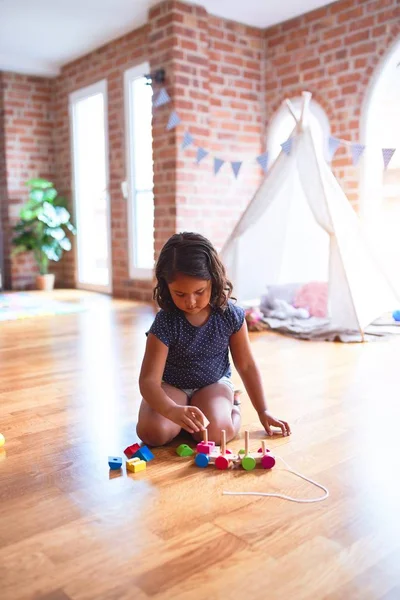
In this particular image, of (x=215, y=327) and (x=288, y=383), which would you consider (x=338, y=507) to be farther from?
(x=288, y=383)

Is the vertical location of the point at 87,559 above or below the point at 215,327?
below

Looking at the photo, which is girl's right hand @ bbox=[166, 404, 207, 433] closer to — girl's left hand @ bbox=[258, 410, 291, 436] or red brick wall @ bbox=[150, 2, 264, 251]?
girl's left hand @ bbox=[258, 410, 291, 436]

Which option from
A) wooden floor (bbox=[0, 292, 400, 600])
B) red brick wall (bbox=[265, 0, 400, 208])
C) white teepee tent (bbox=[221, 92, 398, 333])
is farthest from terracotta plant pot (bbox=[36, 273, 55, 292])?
wooden floor (bbox=[0, 292, 400, 600])

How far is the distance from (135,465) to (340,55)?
3883 mm

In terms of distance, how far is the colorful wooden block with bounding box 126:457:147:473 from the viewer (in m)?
1.61

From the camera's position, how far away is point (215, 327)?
6.03 ft

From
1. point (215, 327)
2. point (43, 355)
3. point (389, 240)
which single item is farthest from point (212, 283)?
point (389, 240)

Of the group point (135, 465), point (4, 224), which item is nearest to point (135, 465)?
point (135, 465)

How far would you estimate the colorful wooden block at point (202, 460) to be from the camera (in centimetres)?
163

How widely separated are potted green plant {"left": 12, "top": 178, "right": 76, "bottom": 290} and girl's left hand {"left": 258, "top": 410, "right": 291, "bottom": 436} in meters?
4.64

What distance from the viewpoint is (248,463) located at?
1610mm

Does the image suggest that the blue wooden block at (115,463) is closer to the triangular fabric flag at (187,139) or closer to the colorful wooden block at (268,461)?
the colorful wooden block at (268,461)

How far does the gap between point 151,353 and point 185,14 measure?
3.54 meters

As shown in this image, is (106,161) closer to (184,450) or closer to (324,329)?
(324,329)
